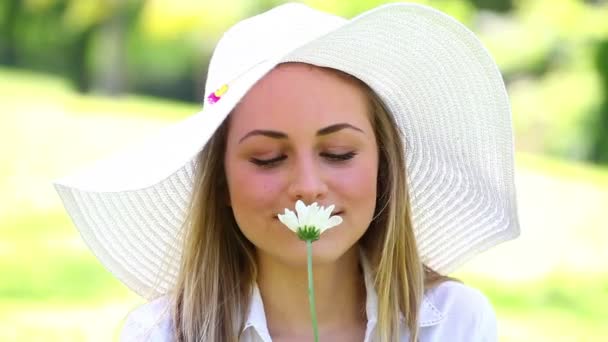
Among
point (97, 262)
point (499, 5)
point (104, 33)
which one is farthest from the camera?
point (104, 33)

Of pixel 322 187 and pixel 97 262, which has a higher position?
pixel 322 187

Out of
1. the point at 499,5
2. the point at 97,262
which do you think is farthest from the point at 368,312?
the point at 499,5

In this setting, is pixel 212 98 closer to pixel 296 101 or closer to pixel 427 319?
pixel 296 101

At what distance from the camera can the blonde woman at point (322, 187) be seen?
81.5 inches

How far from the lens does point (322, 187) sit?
2002mm

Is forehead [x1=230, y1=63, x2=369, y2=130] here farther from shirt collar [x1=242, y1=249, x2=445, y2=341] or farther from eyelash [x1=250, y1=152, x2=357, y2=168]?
shirt collar [x1=242, y1=249, x2=445, y2=341]

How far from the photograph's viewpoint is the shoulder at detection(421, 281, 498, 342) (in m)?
2.33

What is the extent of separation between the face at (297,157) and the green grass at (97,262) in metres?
1.21

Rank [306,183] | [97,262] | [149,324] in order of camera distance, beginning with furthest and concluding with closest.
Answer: [97,262], [149,324], [306,183]

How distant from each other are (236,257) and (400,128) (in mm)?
416

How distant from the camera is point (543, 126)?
347 inches

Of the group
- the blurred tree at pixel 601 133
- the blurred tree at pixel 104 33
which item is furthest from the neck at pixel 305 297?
the blurred tree at pixel 104 33

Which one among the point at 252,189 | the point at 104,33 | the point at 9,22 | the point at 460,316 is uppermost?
the point at 9,22

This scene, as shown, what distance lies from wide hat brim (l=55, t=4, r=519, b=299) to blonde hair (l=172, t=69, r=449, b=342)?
8 centimetres
